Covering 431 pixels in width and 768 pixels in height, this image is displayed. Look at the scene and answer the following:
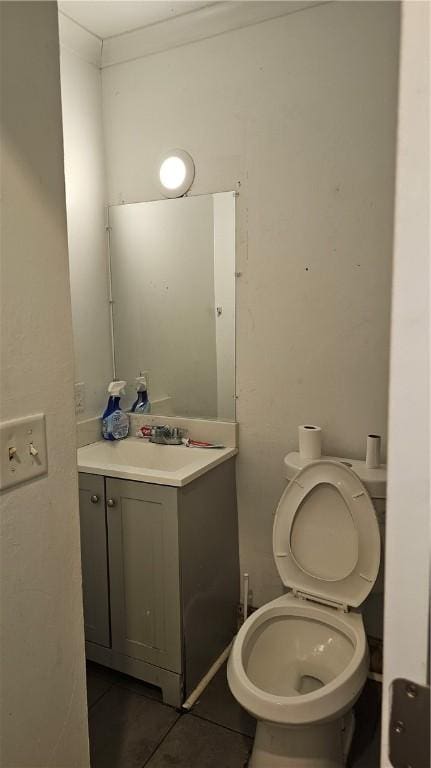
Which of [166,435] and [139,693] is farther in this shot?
[166,435]

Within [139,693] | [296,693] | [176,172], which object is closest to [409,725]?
[296,693]

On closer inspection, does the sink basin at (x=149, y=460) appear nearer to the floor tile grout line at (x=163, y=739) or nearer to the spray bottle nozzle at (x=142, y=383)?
the spray bottle nozzle at (x=142, y=383)

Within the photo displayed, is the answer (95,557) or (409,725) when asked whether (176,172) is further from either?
(409,725)

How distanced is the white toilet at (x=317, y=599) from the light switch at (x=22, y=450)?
0.86 m

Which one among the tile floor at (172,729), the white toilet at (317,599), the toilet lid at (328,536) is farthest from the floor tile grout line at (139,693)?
the toilet lid at (328,536)

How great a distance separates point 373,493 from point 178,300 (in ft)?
3.61

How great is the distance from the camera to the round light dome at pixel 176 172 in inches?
75.9

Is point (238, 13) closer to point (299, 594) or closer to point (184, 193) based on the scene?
point (184, 193)

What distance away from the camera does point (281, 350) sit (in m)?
1.85

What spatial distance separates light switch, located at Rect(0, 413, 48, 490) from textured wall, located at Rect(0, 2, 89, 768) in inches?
0.6

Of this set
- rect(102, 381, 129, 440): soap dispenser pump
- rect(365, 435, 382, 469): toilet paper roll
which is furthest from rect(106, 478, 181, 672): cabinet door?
rect(365, 435, 382, 469): toilet paper roll

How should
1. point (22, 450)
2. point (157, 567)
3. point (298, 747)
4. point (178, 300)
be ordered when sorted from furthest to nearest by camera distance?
point (178, 300), point (157, 567), point (298, 747), point (22, 450)

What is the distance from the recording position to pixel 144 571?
1666 millimetres

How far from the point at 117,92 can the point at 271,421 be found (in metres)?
1.54
